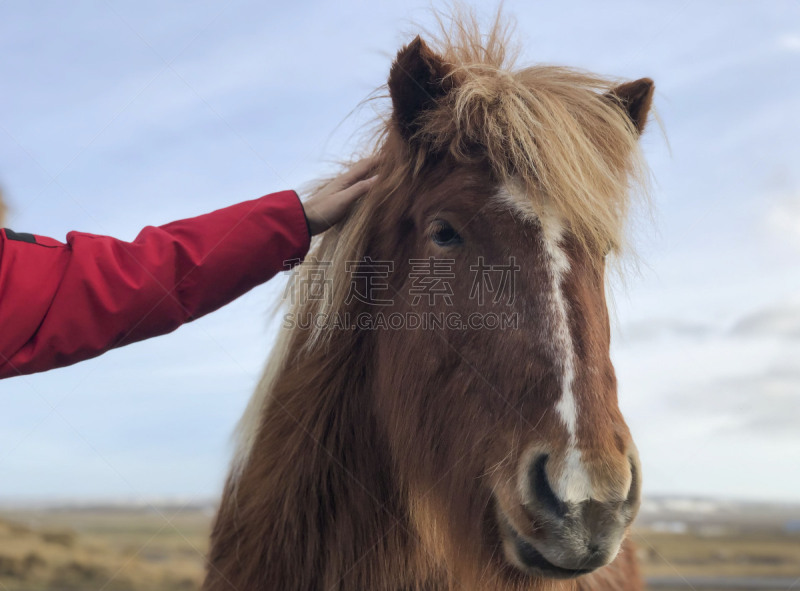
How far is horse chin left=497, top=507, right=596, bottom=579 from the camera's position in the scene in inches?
71.4

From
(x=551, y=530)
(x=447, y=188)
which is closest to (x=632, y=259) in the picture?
(x=447, y=188)

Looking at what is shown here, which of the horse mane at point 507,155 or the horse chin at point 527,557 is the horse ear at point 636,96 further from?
the horse chin at point 527,557

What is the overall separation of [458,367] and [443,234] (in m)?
0.47

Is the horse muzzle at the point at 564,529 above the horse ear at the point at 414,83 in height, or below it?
below

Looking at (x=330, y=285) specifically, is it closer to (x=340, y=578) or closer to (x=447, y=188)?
(x=447, y=188)

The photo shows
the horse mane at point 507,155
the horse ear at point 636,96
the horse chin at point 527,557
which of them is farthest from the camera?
the horse ear at point 636,96

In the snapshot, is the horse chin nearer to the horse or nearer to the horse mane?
the horse

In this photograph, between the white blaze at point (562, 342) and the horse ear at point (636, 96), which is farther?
the horse ear at point (636, 96)

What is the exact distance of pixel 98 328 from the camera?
191cm

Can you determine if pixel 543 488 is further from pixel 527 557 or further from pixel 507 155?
pixel 507 155

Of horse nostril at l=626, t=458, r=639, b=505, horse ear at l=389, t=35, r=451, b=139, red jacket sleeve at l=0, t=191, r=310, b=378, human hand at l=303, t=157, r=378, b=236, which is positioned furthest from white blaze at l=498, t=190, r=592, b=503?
red jacket sleeve at l=0, t=191, r=310, b=378

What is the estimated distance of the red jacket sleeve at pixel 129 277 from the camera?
1.82m

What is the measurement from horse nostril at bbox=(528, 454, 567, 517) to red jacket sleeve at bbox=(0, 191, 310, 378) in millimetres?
1111

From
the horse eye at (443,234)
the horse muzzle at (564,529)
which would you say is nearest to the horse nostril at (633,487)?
the horse muzzle at (564,529)
